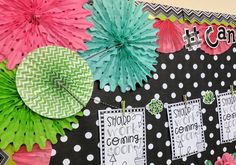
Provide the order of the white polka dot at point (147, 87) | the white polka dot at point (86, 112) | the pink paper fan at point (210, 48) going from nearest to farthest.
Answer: the white polka dot at point (86, 112) → the white polka dot at point (147, 87) → the pink paper fan at point (210, 48)

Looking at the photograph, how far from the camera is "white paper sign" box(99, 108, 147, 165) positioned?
754 mm

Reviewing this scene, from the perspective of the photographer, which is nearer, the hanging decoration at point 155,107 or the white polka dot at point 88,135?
the white polka dot at point 88,135

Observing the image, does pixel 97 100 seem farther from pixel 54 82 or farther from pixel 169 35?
pixel 169 35

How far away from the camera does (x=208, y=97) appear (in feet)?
3.21

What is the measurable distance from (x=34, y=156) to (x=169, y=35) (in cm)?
50

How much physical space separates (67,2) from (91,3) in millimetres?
65

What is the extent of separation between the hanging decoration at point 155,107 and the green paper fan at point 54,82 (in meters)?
0.20

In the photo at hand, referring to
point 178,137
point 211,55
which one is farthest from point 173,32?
point 178,137

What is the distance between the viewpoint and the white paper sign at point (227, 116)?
39.8 inches

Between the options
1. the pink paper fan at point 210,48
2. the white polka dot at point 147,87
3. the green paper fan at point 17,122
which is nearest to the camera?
the green paper fan at point 17,122

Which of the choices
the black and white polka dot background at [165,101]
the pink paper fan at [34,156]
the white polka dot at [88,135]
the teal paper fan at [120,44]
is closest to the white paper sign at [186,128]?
the black and white polka dot background at [165,101]

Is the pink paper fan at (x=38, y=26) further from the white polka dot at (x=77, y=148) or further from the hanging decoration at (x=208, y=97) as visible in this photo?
the hanging decoration at (x=208, y=97)

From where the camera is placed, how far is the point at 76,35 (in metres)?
0.70

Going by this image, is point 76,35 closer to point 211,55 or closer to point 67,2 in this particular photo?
point 67,2
